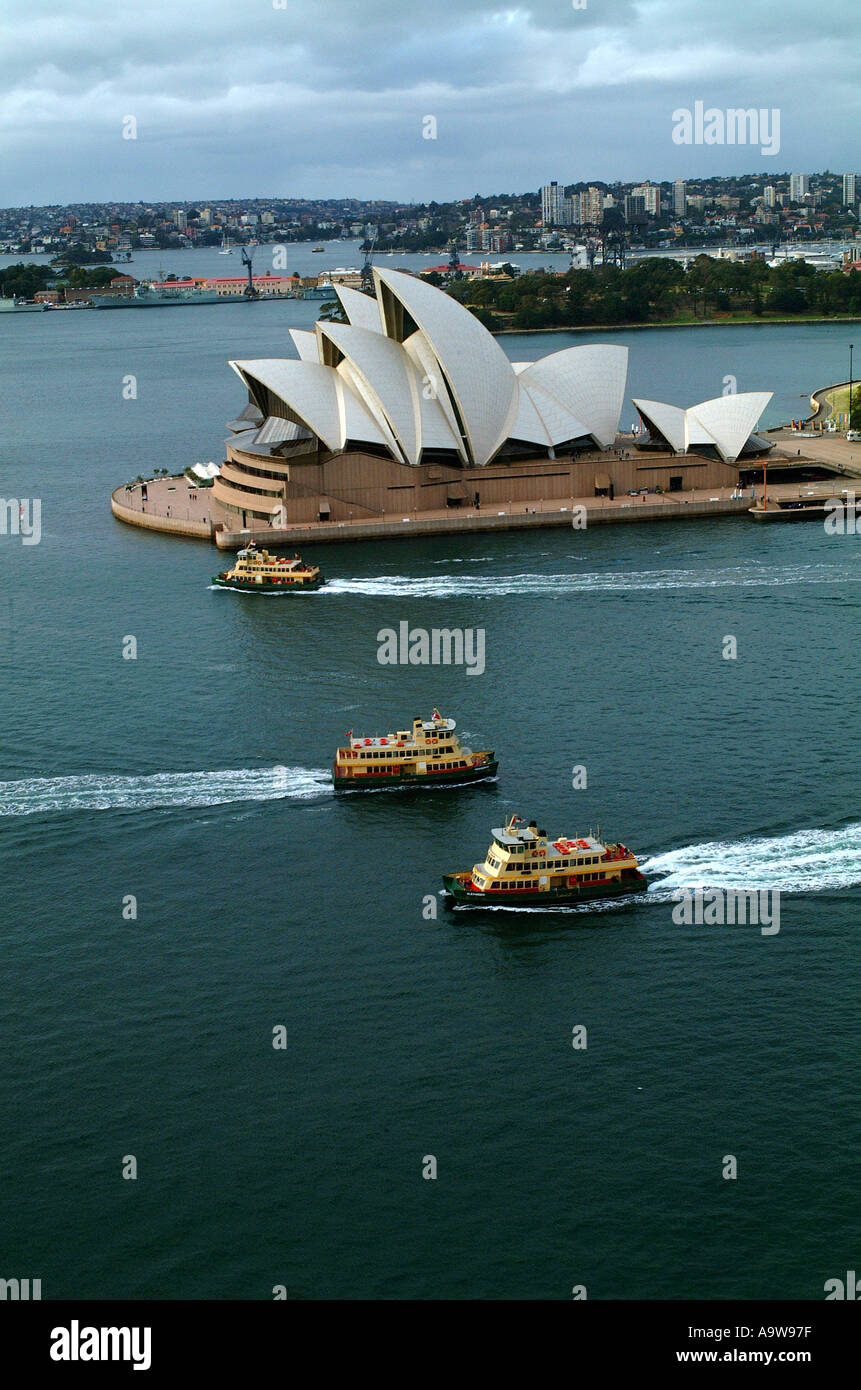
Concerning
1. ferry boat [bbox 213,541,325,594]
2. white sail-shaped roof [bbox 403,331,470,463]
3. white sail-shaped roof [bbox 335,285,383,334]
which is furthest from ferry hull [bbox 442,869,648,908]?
white sail-shaped roof [bbox 335,285,383,334]

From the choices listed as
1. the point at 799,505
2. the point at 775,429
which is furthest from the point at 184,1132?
the point at 775,429

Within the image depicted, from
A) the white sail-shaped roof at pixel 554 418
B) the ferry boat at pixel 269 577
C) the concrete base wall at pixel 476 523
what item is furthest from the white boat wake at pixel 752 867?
the white sail-shaped roof at pixel 554 418

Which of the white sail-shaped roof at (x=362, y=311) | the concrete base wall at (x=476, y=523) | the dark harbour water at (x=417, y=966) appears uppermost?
the white sail-shaped roof at (x=362, y=311)

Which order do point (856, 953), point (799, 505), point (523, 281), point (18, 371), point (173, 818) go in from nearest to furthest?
point (856, 953) → point (173, 818) → point (799, 505) → point (18, 371) → point (523, 281)

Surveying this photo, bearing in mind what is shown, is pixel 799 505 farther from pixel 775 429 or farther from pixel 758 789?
pixel 758 789

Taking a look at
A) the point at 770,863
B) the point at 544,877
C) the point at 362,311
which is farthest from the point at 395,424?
the point at 770,863

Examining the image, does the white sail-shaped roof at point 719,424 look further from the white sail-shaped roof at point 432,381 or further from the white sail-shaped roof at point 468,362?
the white sail-shaped roof at point 432,381

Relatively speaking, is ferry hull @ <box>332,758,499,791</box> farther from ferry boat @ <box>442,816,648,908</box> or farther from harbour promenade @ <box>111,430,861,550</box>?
harbour promenade @ <box>111,430,861,550</box>
